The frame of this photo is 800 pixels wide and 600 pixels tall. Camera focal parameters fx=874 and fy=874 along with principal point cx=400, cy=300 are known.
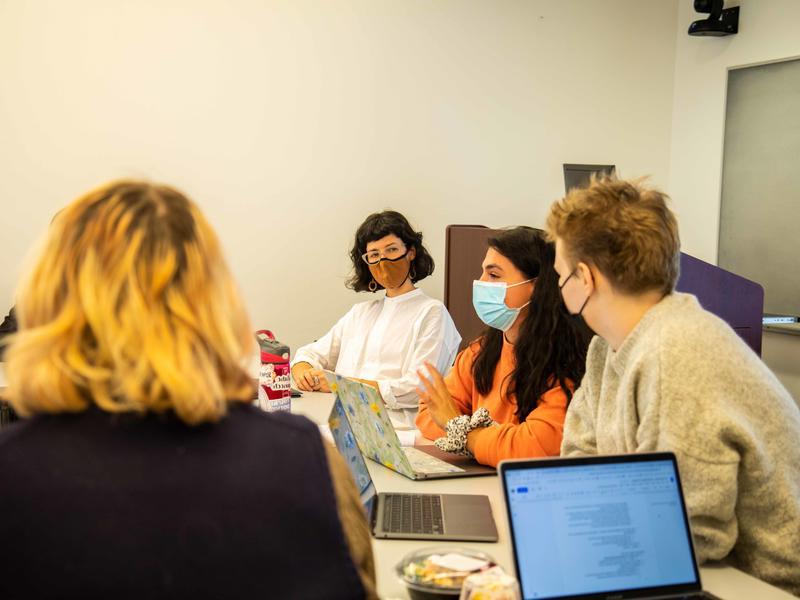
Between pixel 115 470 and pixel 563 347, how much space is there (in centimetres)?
165

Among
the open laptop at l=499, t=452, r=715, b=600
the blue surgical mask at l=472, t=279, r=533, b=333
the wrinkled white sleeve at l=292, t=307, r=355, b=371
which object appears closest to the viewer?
the open laptop at l=499, t=452, r=715, b=600

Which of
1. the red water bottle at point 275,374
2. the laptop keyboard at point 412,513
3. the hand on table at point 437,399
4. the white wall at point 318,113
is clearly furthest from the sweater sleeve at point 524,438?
the white wall at point 318,113

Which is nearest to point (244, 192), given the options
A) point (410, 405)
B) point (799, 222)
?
point (410, 405)

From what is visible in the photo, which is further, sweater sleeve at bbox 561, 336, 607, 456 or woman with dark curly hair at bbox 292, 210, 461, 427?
woman with dark curly hair at bbox 292, 210, 461, 427

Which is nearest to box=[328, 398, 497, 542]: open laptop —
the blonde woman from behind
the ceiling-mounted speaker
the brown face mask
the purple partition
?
the blonde woman from behind

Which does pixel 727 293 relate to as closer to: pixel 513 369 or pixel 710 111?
pixel 513 369

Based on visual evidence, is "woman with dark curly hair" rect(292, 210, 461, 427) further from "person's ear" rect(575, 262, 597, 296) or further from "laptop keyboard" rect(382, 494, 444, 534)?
"person's ear" rect(575, 262, 597, 296)

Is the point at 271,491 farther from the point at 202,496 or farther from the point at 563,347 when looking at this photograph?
the point at 563,347

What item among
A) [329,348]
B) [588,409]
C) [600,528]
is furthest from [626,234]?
[329,348]

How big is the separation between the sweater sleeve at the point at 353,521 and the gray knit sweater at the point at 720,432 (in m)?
0.71

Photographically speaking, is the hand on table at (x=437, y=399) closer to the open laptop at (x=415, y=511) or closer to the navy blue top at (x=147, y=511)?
the open laptop at (x=415, y=511)

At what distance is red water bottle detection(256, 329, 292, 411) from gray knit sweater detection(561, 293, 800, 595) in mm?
1113

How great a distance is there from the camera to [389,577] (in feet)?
5.20

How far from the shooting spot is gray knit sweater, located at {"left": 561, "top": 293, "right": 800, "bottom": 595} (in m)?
1.58
